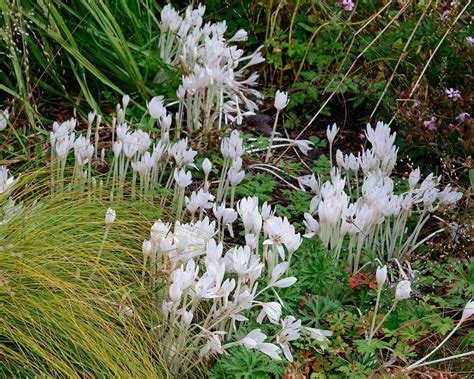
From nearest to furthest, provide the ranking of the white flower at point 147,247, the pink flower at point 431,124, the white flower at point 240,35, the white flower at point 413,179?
the white flower at point 147,247 < the white flower at point 413,179 < the pink flower at point 431,124 < the white flower at point 240,35

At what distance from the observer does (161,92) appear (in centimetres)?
509

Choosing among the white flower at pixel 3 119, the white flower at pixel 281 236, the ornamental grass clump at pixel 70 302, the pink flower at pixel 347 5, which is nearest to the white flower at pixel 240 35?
the pink flower at pixel 347 5

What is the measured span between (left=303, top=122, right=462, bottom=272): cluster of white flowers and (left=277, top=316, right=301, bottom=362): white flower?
51cm

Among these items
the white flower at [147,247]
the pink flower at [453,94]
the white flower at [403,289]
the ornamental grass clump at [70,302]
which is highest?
the pink flower at [453,94]

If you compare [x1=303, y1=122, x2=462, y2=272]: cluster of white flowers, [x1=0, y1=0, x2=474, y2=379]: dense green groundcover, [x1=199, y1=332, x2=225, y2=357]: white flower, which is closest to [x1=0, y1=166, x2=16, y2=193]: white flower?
[x1=0, y1=0, x2=474, y2=379]: dense green groundcover

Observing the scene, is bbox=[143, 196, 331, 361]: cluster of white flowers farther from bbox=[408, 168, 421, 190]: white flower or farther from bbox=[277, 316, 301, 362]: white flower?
bbox=[408, 168, 421, 190]: white flower

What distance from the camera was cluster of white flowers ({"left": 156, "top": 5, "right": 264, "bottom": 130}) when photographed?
4656mm

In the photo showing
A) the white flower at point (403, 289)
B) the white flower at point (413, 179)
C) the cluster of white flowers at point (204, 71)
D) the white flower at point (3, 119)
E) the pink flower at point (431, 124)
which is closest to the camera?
the white flower at point (403, 289)

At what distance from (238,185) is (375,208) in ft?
3.24

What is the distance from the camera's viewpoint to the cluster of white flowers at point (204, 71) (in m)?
4.66

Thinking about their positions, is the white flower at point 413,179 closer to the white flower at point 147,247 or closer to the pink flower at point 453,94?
the pink flower at point 453,94

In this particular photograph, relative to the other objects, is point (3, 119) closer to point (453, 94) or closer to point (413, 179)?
point (413, 179)

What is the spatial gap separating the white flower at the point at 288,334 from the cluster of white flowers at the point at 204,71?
1.73 m

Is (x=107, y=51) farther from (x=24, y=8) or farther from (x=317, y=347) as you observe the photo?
(x=317, y=347)
